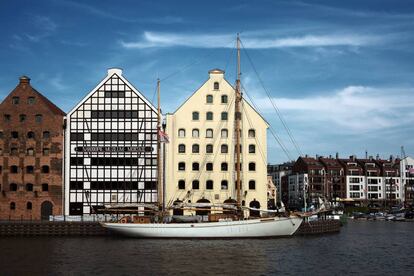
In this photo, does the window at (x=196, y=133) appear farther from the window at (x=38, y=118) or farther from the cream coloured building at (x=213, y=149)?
the window at (x=38, y=118)

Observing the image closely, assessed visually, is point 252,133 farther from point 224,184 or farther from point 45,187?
point 45,187

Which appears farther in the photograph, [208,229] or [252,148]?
[252,148]

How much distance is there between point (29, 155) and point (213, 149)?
26.0m

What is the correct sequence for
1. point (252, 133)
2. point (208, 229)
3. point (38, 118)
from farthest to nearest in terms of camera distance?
point (252, 133), point (38, 118), point (208, 229)

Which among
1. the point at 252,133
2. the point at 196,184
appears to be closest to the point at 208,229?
the point at 196,184

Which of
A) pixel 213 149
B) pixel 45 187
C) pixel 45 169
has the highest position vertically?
pixel 213 149

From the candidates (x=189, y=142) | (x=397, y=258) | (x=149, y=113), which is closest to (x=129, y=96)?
(x=149, y=113)

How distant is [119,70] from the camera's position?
2975 inches

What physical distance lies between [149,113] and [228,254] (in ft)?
112

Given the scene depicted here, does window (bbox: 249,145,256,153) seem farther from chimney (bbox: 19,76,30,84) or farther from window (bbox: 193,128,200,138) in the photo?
chimney (bbox: 19,76,30,84)

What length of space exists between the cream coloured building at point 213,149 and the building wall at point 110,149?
3.22 metres

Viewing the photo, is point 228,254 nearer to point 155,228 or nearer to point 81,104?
point 155,228

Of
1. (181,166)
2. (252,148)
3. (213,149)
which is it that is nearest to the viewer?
(181,166)

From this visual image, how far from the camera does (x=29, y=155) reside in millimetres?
74625
